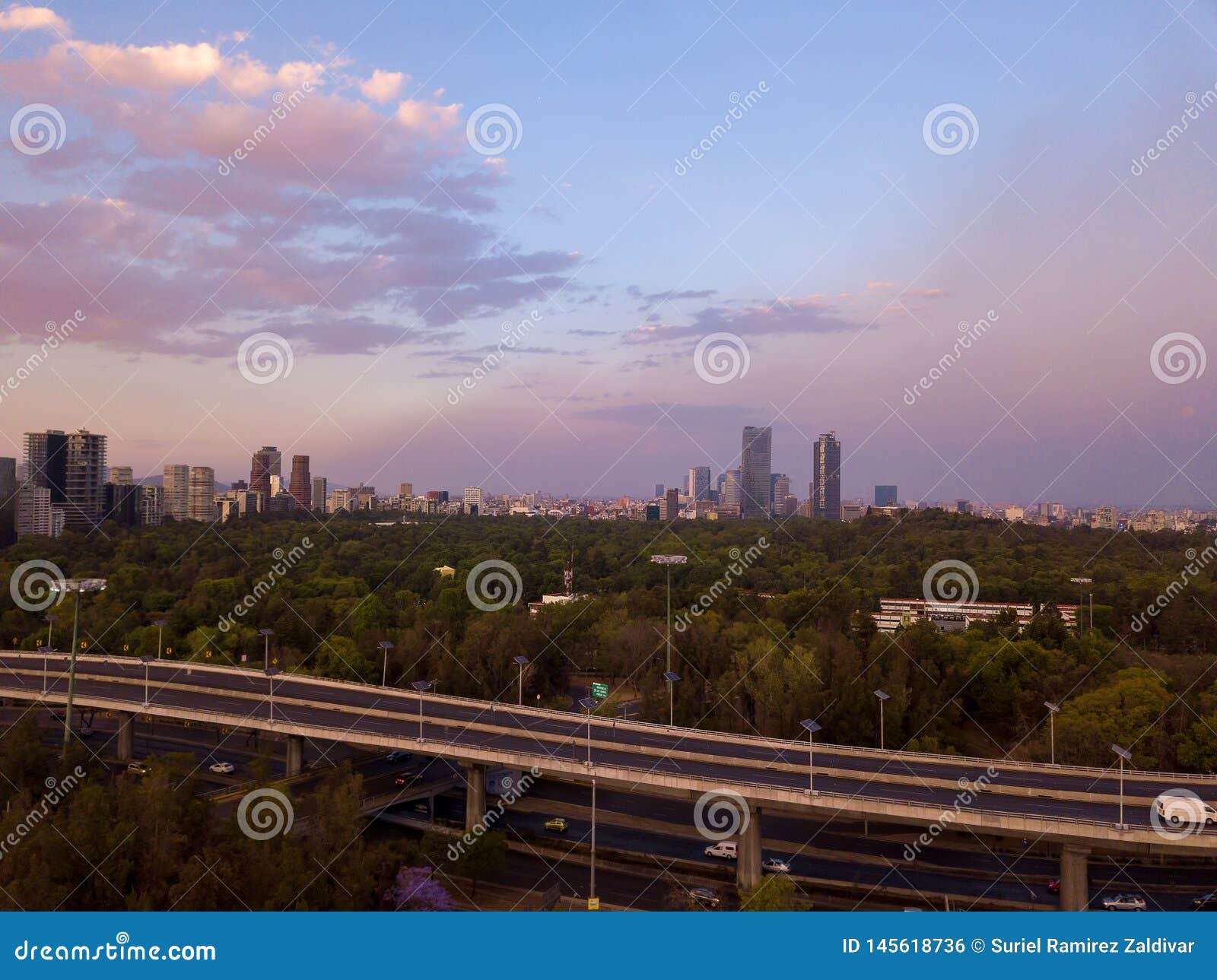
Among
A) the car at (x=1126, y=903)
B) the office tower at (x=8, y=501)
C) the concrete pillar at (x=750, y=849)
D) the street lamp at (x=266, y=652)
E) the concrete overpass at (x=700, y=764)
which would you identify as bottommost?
the car at (x=1126, y=903)

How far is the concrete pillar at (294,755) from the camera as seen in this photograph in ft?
59.0

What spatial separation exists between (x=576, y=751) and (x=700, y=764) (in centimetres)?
226

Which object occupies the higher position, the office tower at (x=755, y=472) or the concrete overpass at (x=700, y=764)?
the office tower at (x=755, y=472)

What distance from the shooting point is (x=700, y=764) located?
1455 centimetres

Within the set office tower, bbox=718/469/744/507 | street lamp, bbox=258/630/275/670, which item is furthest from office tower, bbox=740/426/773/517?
street lamp, bbox=258/630/275/670

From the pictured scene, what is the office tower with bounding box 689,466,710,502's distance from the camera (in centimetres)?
9619

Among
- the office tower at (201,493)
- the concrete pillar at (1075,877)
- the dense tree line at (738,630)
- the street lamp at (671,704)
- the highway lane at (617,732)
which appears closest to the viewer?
the concrete pillar at (1075,877)

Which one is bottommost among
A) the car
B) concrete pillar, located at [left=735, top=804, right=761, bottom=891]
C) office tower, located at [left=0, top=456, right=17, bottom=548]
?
the car

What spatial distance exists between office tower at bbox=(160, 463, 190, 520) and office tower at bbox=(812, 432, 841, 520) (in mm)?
53228

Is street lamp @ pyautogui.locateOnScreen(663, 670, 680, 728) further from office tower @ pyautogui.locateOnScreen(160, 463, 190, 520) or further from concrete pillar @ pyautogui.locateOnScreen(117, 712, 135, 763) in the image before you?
office tower @ pyautogui.locateOnScreen(160, 463, 190, 520)

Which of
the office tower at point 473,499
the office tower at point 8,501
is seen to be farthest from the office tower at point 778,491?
the office tower at point 8,501

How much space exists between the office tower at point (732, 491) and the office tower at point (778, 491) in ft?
11.0

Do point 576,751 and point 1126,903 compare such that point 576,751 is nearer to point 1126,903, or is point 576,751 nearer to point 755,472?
point 1126,903

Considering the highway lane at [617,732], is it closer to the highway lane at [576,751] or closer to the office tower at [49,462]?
the highway lane at [576,751]
